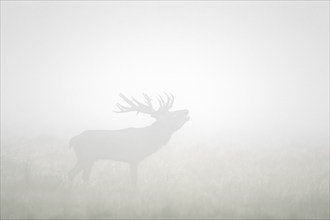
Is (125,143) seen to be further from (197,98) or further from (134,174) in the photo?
(197,98)

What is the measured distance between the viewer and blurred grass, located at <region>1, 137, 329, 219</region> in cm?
704

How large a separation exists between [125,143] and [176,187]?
1.77 metres

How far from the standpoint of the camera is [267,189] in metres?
9.57

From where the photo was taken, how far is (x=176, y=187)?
32.3 feet

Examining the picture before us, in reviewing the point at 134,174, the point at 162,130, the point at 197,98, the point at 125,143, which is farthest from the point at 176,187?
the point at 197,98

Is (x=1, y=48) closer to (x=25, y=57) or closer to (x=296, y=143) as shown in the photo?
(x=25, y=57)

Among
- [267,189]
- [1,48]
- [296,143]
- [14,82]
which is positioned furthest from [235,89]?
[267,189]

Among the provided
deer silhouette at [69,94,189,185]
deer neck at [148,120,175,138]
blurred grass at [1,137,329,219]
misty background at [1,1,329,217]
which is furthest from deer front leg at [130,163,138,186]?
misty background at [1,1,329,217]

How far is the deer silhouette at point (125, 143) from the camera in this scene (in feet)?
31.7

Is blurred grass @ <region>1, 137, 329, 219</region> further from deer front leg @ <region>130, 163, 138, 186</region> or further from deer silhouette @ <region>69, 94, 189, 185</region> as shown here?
deer silhouette @ <region>69, 94, 189, 185</region>

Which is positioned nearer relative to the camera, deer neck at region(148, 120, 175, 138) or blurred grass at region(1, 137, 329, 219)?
blurred grass at region(1, 137, 329, 219)

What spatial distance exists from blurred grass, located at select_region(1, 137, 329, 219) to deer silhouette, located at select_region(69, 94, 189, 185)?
0.61m

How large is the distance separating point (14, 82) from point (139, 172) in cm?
6148

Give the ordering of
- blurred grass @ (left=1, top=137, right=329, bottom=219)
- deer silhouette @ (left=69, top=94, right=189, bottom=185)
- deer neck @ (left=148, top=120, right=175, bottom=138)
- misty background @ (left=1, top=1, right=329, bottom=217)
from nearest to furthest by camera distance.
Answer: blurred grass @ (left=1, top=137, right=329, bottom=219) → deer silhouette @ (left=69, top=94, right=189, bottom=185) → deer neck @ (left=148, top=120, right=175, bottom=138) → misty background @ (left=1, top=1, right=329, bottom=217)
